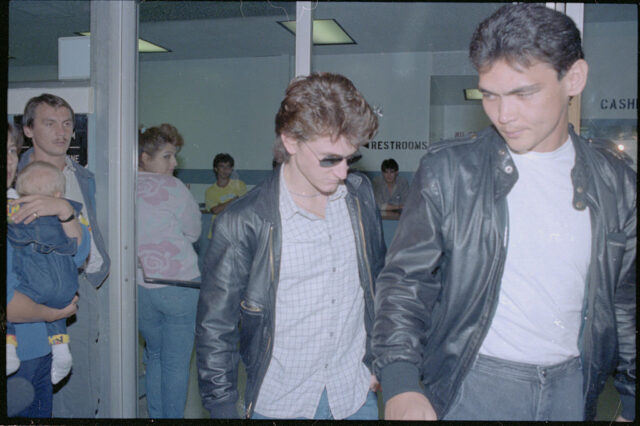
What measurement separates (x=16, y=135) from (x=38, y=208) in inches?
16.9

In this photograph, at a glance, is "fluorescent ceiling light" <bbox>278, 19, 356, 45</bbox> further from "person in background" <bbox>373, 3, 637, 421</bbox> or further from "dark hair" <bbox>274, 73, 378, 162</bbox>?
"person in background" <bbox>373, 3, 637, 421</bbox>

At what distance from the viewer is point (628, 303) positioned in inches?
65.4

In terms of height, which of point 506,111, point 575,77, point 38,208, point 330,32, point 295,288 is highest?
point 330,32

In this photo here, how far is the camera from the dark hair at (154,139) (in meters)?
2.98

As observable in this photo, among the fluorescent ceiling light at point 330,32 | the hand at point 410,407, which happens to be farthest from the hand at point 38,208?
the fluorescent ceiling light at point 330,32

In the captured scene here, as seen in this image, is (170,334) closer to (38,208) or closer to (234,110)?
(38,208)

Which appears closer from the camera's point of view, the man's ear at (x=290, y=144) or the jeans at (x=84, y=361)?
the man's ear at (x=290, y=144)

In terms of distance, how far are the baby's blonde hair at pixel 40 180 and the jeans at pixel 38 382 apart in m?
0.79

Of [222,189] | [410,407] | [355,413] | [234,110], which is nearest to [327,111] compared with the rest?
[410,407]

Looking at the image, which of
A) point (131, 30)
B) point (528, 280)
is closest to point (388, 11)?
point (131, 30)

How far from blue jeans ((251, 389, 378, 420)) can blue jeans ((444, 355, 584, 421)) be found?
41 cm

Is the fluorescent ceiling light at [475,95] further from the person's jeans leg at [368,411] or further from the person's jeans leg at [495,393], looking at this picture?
the person's jeans leg at [368,411]

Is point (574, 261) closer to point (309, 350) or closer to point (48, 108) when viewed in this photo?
point (309, 350)

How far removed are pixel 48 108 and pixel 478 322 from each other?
7.84ft
